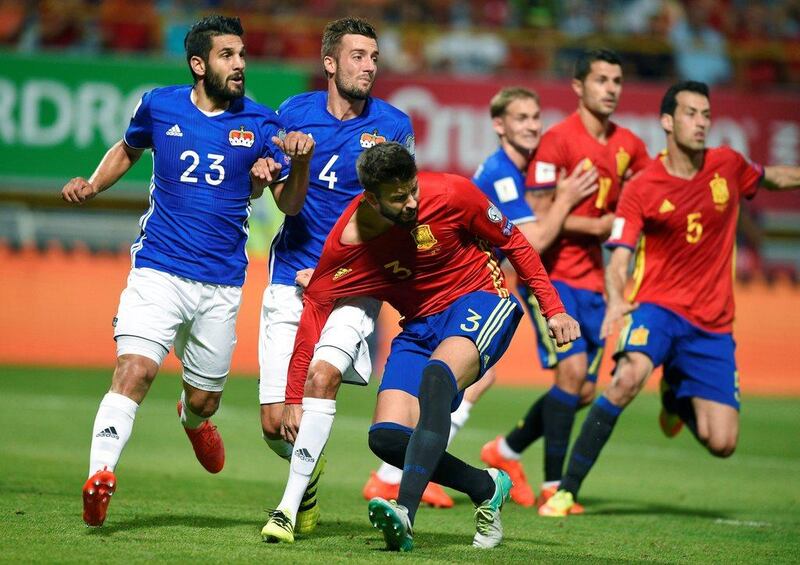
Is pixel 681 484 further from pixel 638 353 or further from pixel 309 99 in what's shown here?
pixel 309 99

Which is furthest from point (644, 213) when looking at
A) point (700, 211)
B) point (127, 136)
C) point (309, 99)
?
point (127, 136)

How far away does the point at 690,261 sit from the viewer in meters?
8.31

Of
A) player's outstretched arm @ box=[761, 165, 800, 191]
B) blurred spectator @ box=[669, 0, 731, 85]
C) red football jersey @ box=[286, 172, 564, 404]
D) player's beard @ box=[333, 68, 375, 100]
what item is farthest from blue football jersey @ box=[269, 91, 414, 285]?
blurred spectator @ box=[669, 0, 731, 85]

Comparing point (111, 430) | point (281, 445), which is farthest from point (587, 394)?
point (111, 430)

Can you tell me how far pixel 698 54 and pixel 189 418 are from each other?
48.4 feet

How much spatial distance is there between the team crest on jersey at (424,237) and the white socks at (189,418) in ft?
6.30

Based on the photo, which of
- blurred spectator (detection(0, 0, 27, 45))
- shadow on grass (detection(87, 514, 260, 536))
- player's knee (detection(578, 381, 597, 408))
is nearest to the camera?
shadow on grass (detection(87, 514, 260, 536))

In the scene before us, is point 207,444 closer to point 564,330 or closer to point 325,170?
point 325,170

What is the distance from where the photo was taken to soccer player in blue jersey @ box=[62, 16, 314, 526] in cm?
655

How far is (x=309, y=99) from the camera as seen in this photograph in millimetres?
7375

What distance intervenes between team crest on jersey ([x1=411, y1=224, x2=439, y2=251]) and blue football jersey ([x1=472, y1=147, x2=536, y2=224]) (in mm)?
2423

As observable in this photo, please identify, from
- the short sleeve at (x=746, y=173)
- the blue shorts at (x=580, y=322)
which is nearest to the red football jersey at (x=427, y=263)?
the blue shorts at (x=580, y=322)

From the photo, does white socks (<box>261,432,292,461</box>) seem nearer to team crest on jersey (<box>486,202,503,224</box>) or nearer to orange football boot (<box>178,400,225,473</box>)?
orange football boot (<box>178,400,225,473</box>)

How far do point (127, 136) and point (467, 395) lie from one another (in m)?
3.10
